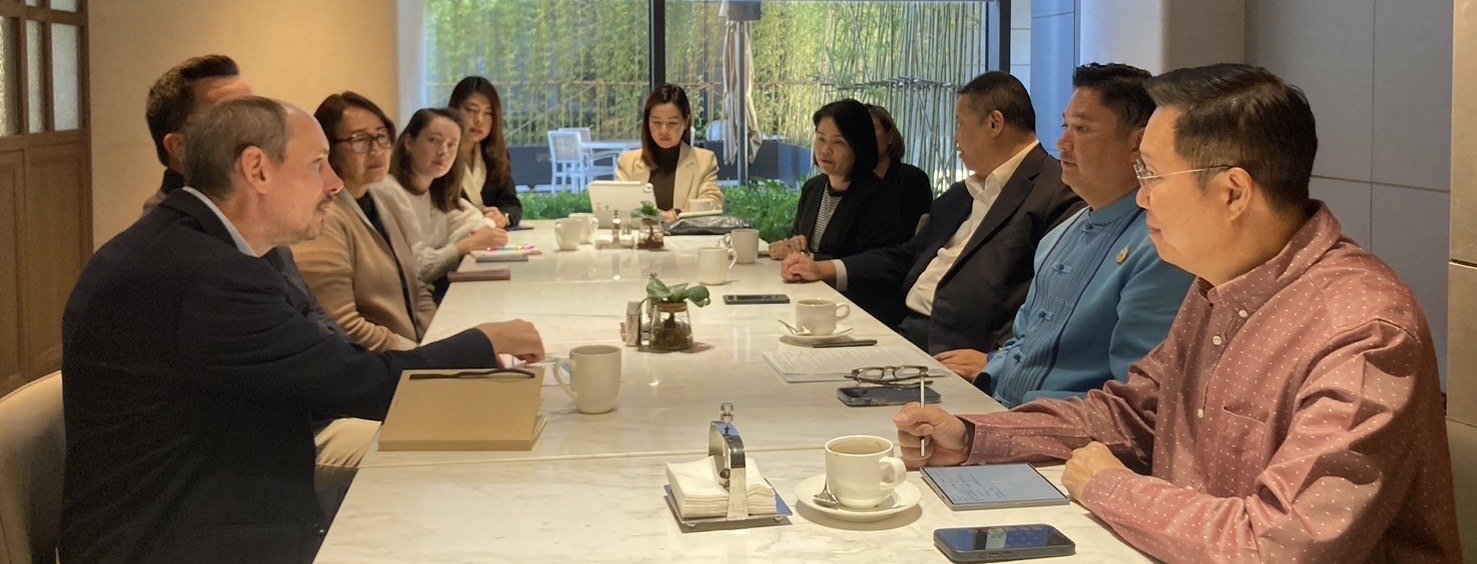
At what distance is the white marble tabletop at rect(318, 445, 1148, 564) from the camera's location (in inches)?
65.2

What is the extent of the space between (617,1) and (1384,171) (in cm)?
431

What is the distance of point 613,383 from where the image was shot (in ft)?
7.89

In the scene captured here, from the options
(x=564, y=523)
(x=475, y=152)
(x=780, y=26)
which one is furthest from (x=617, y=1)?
(x=564, y=523)

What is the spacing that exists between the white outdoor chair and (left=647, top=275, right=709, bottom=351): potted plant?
17.0 ft

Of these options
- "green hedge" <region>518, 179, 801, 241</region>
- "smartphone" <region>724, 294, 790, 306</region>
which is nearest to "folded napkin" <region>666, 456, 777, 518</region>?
"smartphone" <region>724, 294, 790, 306</region>

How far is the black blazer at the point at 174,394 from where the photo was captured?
2.24m

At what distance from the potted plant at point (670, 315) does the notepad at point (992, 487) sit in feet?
3.46

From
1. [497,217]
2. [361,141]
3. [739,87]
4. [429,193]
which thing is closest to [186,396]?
[361,141]

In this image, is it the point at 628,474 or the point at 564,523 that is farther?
the point at 628,474

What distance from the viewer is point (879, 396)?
2.50 m

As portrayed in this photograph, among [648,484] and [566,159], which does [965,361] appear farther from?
[566,159]

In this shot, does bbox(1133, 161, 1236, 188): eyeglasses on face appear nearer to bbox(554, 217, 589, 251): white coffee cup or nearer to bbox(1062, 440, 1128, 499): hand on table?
bbox(1062, 440, 1128, 499): hand on table

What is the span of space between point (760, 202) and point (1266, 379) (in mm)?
6655

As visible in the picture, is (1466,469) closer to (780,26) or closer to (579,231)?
(579,231)
